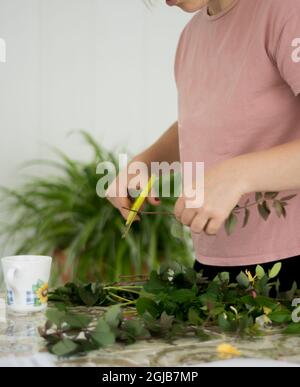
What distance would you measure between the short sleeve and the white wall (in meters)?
2.15

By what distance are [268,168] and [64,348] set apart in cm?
45

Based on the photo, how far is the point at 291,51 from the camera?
1.16 meters

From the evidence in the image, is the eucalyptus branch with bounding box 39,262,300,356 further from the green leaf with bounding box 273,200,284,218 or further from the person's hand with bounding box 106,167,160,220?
the person's hand with bounding box 106,167,160,220

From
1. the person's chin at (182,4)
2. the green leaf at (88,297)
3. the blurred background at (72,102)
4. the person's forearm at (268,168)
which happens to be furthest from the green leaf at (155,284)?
the blurred background at (72,102)

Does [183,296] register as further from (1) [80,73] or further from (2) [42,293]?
(1) [80,73]

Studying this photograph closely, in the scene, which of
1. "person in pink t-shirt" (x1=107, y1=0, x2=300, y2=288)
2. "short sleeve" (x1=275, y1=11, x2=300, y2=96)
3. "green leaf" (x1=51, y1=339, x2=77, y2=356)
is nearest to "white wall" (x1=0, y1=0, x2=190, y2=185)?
"person in pink t-shirt" (x1=107, y1=0, x2=300, y2=288)

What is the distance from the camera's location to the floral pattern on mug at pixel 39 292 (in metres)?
1.03

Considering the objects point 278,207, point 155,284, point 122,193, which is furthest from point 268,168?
point 122,193

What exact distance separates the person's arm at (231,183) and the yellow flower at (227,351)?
22 centimetres

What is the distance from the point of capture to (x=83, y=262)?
280cm

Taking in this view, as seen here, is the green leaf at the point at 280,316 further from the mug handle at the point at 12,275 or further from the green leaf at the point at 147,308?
the mug handle at the point at 12,275
